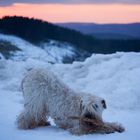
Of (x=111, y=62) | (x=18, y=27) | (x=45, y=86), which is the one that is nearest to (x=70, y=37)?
(x=18, y=27)

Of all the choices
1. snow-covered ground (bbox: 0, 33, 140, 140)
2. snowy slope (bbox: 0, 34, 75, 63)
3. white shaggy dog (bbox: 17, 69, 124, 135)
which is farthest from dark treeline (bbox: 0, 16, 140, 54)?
white shaggy dog (bbox: 17, 69, 124, 135)

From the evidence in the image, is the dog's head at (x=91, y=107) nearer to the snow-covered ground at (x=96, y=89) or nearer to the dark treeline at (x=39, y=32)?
the snow-covered ground at (x=96, y=89)

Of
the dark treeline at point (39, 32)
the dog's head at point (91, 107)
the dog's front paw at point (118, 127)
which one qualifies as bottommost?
the dog's front paw at point (118, 127)

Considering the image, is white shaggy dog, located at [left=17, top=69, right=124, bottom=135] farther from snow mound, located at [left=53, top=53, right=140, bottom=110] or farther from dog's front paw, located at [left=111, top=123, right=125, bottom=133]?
snow mound, located at [left=53, top=53, right=140, bottom=110]

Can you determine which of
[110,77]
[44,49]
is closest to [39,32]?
[44,49]

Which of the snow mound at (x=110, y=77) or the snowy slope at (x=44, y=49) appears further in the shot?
the snowy slope at (x=44, y=49)

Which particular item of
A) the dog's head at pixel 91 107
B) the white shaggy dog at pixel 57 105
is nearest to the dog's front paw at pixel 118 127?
the white shaggy dog at pixel 57 105

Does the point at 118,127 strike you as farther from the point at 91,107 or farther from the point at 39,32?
the point at 39,32

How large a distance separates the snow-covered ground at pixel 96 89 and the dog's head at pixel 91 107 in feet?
1.04

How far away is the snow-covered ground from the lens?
24.2 ft

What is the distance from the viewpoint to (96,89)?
454 inches

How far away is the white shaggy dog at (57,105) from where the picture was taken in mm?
7334

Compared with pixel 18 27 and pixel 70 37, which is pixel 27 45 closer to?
pixel 18 27

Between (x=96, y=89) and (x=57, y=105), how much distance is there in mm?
4093
